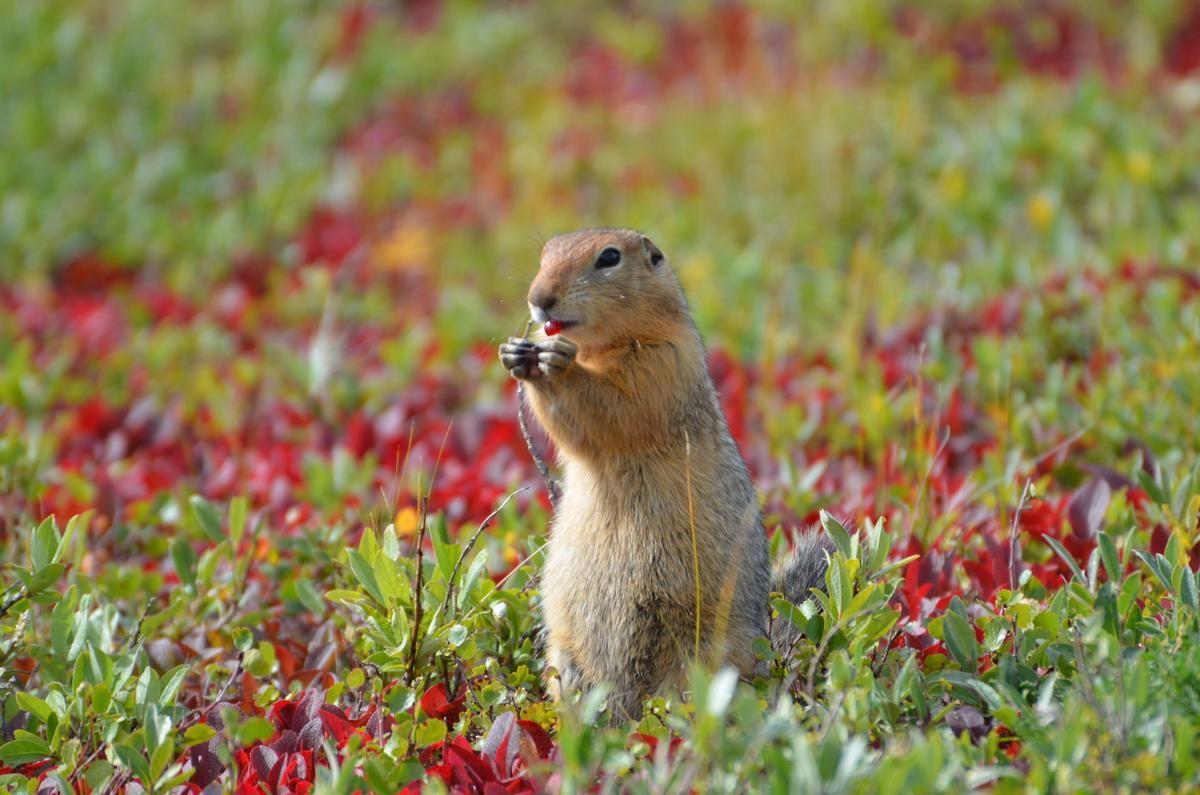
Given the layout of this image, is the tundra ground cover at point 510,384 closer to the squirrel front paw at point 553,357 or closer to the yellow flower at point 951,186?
the yellow flower at point 951,186

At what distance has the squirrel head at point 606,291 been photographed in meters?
3.39

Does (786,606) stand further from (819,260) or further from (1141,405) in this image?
(819,260)

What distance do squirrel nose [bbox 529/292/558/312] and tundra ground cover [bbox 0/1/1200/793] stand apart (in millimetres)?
394

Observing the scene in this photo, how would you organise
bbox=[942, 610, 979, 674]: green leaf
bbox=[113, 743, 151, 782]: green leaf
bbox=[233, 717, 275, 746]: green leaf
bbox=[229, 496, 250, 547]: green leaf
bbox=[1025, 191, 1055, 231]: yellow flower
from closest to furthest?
1. bbox=[233, 717, 275, 746]: green leaf
2. bbox=[113, 743, 151, 782]: green leaf
3. bbox=[942, 610, 979, 674]: green leaf
4. bbox=[229, 496, 250, 547]: green leaf
5. bbox=[1025, 191, 1055, 231]: yellow flower

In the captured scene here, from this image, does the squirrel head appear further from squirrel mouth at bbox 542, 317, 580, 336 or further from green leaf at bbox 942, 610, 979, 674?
green leaf at bbox 942, 610, 979, 674

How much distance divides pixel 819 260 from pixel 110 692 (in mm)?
4357

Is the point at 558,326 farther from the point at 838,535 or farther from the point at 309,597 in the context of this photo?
the point at 309,597

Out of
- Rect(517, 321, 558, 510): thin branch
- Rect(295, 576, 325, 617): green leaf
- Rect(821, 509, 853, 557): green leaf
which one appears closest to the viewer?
Rect(821, 509, 853, 557): green leaf

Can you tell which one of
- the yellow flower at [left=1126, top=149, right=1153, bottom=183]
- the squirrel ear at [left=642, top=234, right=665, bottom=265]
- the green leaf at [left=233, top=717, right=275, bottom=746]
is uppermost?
the squirrel ear at [left=642, top=234, right=665, bottom=265]

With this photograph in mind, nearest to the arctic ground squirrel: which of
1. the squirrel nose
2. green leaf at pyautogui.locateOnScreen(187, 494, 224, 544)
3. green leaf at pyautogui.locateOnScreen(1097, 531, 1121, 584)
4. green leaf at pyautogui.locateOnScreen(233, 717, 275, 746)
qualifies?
the squirrel nose

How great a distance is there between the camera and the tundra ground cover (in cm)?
291

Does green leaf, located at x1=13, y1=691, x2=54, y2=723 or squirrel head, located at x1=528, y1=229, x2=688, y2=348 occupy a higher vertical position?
squirrel head, located at x1=528, y1=229, x2=688, y2=348

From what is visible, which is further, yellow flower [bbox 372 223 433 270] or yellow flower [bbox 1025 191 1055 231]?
yellow flower [bbox 372 223 433 270]

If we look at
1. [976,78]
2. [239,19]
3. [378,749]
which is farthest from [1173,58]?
[378,749]
